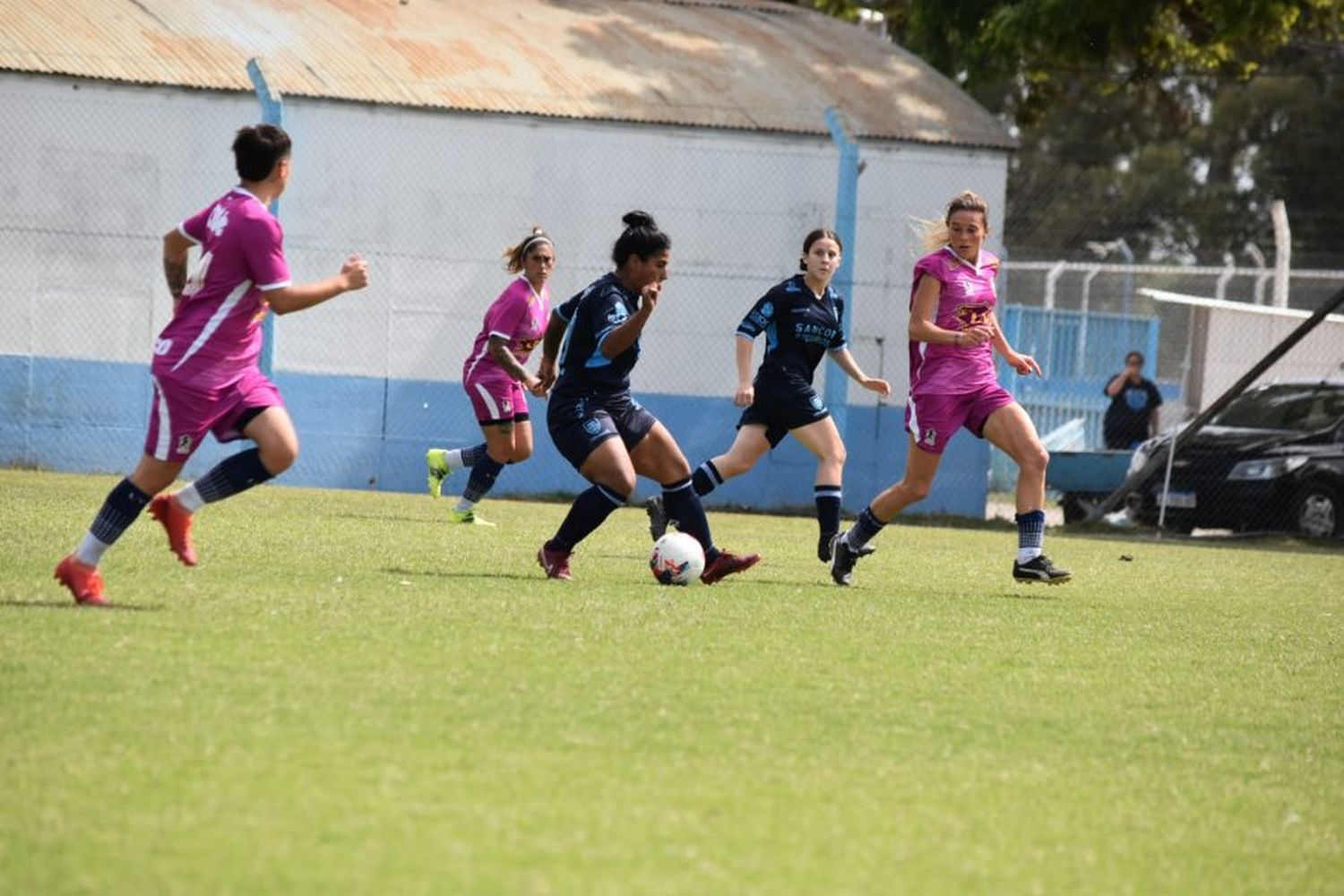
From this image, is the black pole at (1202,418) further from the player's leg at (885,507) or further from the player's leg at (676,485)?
the player's leg at (676,485)

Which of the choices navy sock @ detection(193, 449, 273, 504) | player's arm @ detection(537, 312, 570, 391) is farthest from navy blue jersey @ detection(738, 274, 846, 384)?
navy sock @ detection(193, 449, 273, 504)

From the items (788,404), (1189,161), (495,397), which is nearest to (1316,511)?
(788,404)

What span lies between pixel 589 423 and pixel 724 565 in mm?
987

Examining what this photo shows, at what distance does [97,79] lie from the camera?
60.4 feet

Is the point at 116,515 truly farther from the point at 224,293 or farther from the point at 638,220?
the point at 638,220

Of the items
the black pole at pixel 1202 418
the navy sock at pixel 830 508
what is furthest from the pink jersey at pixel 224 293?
the black pole at pixel 1202 418

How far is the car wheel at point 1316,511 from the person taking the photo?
18562 mm

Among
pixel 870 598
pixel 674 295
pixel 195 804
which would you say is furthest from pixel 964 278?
pixel 674 295

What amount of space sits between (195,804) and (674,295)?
50.5 ft

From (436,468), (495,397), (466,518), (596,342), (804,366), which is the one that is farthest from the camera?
(436,468)

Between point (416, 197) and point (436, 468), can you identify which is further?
point (416, 197)

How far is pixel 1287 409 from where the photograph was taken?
19266 mm

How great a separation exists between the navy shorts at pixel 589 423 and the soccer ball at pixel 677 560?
514 millimetres

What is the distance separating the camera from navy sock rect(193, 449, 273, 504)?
8219 millimetres
